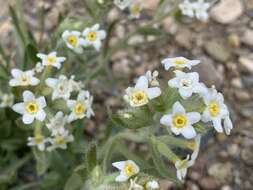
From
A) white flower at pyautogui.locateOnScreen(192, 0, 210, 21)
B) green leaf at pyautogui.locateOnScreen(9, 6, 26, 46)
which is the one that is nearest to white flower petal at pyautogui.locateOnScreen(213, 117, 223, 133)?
white flower at pyautogui.locateOnScreen(192, 0, 210, 21)

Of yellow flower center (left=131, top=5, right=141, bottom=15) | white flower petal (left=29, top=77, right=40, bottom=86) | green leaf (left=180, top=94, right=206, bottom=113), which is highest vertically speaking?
yellow flower center (left=131, top=5, right=141, bottom=15)

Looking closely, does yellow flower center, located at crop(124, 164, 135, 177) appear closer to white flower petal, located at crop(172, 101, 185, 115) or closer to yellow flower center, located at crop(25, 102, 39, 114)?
white flower petal, located at crop(172, 101, 185, 115)

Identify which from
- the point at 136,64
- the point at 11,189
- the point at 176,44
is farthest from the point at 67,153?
the point at 176,44

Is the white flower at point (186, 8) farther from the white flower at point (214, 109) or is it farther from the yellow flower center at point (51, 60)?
the white flower at point (214, 109)

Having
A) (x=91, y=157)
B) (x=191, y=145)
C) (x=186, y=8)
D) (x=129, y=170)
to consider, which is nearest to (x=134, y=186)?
(x=129, y=170)

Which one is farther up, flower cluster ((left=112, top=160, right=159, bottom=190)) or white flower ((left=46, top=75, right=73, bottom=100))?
white flower ((left=46, top=75, right=73, bottom=100))

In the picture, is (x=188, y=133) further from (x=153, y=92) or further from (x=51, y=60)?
(x=51, y=60)
